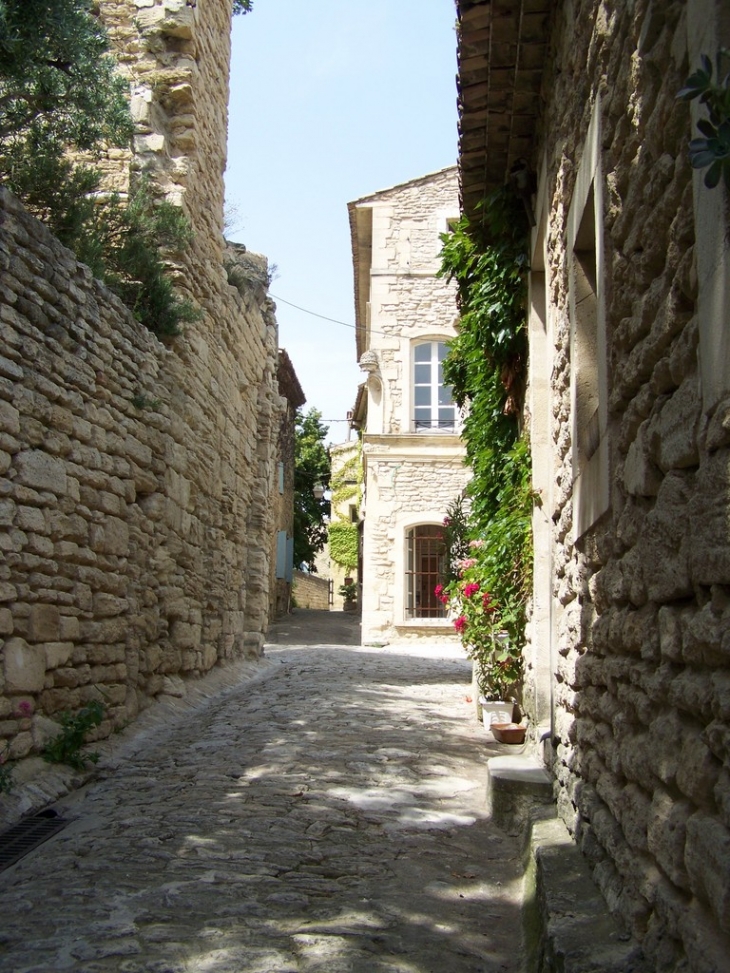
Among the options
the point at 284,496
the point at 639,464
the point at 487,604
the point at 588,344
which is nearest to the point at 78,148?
the point at 487,604

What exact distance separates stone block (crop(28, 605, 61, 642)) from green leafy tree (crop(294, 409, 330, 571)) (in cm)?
2365

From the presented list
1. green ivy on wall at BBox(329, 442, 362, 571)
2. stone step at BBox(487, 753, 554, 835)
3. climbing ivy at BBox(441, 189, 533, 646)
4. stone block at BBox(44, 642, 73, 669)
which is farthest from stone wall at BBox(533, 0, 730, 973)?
green ivy on wall at BBox(329, 442, 362, 571)

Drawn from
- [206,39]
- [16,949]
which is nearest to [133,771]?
[16,949]

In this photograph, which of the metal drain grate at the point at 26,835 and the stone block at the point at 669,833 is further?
the metal drain grate at the point at 26,835

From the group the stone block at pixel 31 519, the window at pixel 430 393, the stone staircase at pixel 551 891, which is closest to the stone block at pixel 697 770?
the stone staircase at pixel 551 891

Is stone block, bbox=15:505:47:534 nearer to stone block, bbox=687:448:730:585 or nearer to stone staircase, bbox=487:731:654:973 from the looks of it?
stone staircase, bbox=487:731:654:973

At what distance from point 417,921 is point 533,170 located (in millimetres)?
4223

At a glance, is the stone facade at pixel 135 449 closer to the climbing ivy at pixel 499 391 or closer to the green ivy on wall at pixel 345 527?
the climbing ivy at pixel 499 391

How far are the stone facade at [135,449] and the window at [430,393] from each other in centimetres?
652

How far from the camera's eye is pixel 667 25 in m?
2.24

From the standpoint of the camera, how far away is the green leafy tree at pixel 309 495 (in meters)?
29.8

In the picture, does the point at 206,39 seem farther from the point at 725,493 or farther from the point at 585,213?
the point at 725,493

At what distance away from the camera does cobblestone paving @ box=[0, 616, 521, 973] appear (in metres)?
3.05

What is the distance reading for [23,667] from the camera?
4.98 meters
